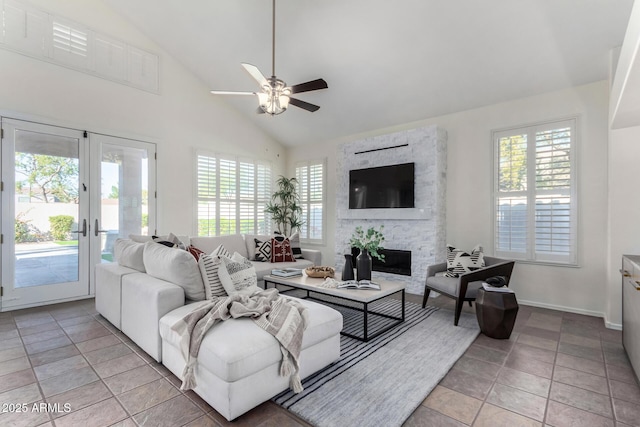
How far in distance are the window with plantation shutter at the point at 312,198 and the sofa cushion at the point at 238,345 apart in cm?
436

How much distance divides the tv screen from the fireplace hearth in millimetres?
801

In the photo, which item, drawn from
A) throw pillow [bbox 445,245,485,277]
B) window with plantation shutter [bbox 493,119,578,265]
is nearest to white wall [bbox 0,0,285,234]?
throw pillow [bbox 445,245,485,277]

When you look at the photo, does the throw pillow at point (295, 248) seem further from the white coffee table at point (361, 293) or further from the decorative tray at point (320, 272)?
the decorative tray at point (320, 272)

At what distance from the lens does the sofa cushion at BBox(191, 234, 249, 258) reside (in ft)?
14.3

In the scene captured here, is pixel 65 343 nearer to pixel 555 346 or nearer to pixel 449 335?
pixel 449 335

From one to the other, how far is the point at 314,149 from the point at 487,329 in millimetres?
4812

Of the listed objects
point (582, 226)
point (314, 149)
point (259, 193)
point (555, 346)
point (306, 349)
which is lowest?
point (555, 346)

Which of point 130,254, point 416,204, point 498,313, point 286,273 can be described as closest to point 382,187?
point 416,204

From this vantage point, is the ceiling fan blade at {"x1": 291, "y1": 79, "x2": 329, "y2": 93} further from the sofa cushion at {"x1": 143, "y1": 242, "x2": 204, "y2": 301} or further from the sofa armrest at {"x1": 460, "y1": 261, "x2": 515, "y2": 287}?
the sofa armrest at {"x1": 460, "y1": 261, "x2": 515, "y2": 287}

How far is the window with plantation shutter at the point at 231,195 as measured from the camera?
5.78 metres

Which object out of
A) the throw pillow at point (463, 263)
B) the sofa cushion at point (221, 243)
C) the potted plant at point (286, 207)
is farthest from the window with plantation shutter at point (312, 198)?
the throw pillow at point (463, 263)

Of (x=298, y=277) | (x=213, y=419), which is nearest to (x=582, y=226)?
(x=298, y=277)

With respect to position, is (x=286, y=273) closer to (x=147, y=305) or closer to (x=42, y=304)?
(x=147, y=305)

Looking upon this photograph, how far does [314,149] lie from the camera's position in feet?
21.9
